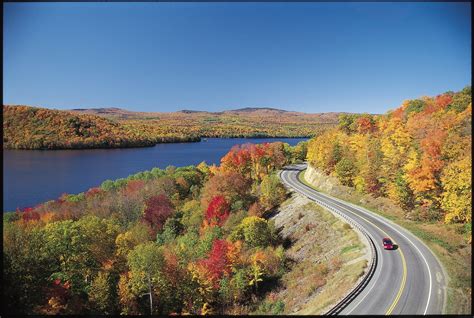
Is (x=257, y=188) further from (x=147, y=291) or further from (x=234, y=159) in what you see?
(x=147, y=291)

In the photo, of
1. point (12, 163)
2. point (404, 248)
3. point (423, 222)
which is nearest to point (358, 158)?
point (423, 222)

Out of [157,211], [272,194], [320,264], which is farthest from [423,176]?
[157,211]

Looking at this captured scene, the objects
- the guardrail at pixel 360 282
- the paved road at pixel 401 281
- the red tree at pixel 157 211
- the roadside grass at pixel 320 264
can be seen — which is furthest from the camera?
the red tree at pixel 157 211

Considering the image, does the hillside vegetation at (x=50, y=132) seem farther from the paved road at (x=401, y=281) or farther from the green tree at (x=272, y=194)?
the paved road at (x=401, y=281)

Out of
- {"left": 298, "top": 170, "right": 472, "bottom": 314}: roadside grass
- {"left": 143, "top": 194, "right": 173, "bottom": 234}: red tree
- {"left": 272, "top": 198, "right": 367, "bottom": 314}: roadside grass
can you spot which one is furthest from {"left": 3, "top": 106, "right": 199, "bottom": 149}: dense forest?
{"left": 298, "top": 170, "right": 472, "bottom": 314}: roadside grass

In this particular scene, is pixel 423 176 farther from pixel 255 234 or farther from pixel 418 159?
pixel 255 234

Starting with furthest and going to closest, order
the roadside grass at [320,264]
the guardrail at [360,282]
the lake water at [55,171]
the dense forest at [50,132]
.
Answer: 1. the dense forest at [50,132]
2. the lake water at [55,171]
3. the roadside grass at [320,264]
4. the guardrail at [360,282]

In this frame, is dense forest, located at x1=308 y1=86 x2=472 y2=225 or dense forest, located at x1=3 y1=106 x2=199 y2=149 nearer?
dense forest, located at x1=308 y1=86 x2=472 y2=225

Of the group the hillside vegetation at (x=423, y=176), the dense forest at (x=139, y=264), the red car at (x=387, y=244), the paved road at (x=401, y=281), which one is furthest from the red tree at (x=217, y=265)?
the hillside vegetation at (x=423, y=176)

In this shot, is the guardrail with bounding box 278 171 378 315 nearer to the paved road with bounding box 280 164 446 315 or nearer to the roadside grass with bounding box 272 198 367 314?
the paved road with bounding box 280 164 446 315
